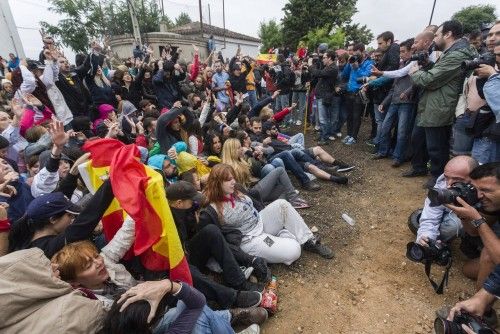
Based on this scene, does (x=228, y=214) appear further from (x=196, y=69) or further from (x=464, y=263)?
(x=196, y=69)

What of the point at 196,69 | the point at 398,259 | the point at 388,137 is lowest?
the point at 398,259

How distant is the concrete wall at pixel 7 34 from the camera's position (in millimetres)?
16562

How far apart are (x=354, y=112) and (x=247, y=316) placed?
5.54 metres

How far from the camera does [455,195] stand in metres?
2.27

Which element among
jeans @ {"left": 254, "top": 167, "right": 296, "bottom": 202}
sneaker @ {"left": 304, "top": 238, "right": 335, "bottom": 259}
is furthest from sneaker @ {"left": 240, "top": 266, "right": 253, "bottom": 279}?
jeans @ {"left": 254, "top": 167, "right": 296, "bottom": 202}

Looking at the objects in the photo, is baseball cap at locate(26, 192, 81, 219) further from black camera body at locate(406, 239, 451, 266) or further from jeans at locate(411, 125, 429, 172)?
jeans at locate(411, 125, 429, 172)

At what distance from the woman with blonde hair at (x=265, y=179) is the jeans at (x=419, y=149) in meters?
2.11

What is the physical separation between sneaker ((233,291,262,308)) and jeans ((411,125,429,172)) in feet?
12.4

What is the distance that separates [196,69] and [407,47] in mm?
6794

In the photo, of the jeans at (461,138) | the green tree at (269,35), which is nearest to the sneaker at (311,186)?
the jeans at (461,138)

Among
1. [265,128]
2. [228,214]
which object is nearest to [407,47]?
[265,128]

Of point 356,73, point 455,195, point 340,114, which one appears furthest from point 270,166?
point 340,114

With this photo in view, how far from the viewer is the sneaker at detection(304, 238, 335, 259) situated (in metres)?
3.51

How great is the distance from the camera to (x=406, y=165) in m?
5.51
